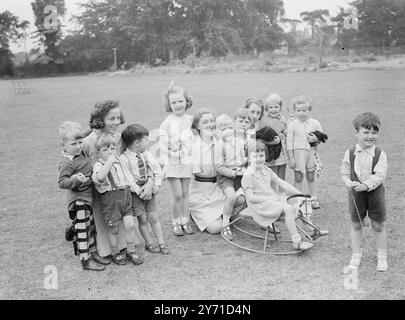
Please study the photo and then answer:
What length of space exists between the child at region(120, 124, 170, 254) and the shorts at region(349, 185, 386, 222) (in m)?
1.96

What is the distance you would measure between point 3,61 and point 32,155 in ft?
153

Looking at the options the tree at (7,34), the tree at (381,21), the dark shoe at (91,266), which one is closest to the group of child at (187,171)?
the dark shoe at (91,266)

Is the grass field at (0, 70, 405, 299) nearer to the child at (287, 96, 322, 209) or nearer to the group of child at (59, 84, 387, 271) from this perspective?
the group of child at (59, 84, 387, 271)

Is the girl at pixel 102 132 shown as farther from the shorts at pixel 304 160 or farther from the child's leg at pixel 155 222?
the shorts at pixel 304 160

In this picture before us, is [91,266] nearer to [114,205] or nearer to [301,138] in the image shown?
[114,205]

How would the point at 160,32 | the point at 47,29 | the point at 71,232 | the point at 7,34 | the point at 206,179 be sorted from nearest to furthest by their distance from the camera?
the point at 71,232 < the point at 206,179 < the point at 7,34 < the point at 47,29 < the point at 160,32

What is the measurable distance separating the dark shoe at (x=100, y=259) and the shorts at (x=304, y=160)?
2747 millimetres

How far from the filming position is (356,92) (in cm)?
1961

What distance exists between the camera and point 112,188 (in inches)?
178

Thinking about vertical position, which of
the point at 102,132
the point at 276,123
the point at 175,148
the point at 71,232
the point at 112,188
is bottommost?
the point at 71,232

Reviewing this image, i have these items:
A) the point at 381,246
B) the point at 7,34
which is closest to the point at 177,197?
the point at 381,246

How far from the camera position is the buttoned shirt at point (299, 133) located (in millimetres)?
5879

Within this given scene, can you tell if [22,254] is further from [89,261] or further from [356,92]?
[356,92]

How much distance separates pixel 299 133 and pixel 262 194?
50.3 inches
